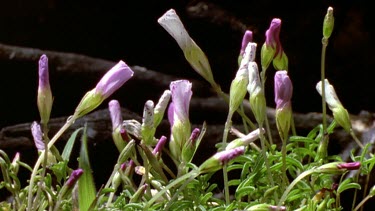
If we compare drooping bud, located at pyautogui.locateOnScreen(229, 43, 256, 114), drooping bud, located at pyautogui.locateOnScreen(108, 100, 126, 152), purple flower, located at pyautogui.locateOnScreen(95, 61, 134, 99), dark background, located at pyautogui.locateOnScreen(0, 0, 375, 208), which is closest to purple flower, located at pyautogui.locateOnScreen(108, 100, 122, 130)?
drooping bud, located at pyautogui.locateOnScreen(108, 100, 126, 152)

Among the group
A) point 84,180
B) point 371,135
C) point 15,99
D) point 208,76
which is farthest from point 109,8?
point 84,180

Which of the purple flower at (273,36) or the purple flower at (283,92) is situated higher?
the purple flower at (273,36)

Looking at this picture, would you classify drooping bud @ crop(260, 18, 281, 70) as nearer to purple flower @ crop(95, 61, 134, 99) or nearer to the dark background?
purple flower @ crop(95, 61, 134, 99)

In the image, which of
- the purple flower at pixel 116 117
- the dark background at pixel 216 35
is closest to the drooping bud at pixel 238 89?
the purple flower at pixel 116 117

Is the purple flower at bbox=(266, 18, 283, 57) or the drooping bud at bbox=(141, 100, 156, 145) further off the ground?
the purple flower at bbox=(266, 18, 283, 57)

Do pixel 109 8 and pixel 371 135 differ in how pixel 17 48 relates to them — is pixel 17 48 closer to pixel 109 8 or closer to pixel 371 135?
pixel 109 8

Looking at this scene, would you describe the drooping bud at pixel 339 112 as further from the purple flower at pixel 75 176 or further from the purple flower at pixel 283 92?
the purple flower at pixel 75 176

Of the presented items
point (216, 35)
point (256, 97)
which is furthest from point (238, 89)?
point (216, 35)
